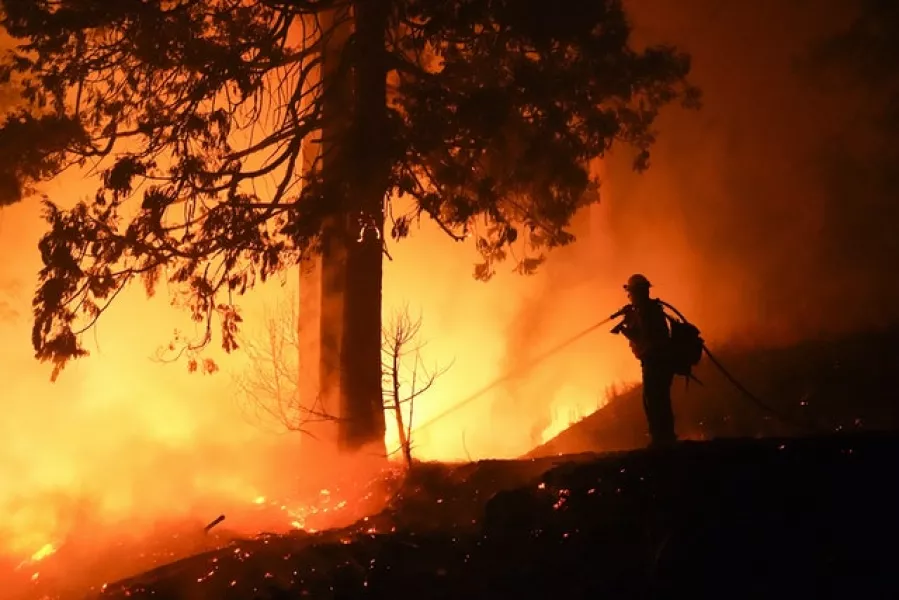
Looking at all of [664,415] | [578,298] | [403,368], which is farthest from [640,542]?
[578,298]

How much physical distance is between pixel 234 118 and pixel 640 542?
6456 mm

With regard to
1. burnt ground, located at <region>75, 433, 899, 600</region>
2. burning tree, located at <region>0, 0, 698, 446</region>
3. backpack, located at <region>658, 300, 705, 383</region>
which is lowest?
burnt ground, located at <region>75, 433, 899, 600</region>

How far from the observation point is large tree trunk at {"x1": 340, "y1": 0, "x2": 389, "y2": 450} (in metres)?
9.20

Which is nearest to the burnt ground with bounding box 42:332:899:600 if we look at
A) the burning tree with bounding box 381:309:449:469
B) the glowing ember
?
the burning tree with bounding box 381:309:449:469

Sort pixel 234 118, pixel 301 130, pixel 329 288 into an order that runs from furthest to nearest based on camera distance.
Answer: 1. pixel 329 288
2. pixel 301 130
3. pixel 234 118

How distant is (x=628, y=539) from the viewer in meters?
5.27

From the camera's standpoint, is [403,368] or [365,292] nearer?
[365,292]

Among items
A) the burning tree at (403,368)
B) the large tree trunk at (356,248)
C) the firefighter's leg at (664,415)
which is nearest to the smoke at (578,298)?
the burning tree at (403,368)

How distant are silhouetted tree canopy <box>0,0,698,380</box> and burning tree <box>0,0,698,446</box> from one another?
2 cm

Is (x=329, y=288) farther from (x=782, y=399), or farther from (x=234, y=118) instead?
(x=782, y=399)

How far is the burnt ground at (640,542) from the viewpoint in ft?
15.7

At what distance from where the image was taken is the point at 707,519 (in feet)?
16.9

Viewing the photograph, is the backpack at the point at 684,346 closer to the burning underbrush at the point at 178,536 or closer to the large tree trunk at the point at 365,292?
the burning underbrush at the point at 178,536

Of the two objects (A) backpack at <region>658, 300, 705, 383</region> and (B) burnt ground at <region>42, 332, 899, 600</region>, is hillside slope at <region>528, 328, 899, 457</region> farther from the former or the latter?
(B) burnt ground at <region>42, 332, 899, 600</region>
